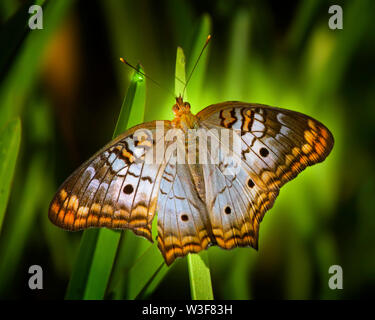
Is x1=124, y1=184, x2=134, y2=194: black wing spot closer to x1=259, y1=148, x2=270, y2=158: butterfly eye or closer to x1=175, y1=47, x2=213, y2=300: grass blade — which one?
x1=175, y1=47, x2=213, y2=300: grass blade

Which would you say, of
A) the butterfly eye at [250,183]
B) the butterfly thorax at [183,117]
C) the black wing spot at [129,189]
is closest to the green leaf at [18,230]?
the black wing spot at [129,189]

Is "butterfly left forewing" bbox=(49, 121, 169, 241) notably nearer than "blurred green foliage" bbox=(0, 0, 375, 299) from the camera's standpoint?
Yes

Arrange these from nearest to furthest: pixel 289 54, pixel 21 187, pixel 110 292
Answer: pixel 110 292
pixel 21 187
pixel 289 54

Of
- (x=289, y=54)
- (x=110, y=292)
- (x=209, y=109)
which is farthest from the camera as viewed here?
(x=289, y=54)

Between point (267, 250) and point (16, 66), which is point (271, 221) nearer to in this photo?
point (267, 250)

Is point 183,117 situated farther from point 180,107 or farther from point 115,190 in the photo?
point 115,190

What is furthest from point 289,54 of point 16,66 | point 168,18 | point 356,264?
point 16,66

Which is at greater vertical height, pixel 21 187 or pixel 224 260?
pixel 21 187

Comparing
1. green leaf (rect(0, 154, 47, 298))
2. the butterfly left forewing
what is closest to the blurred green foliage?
green leaf (rect(0, 154, 47, 298))
